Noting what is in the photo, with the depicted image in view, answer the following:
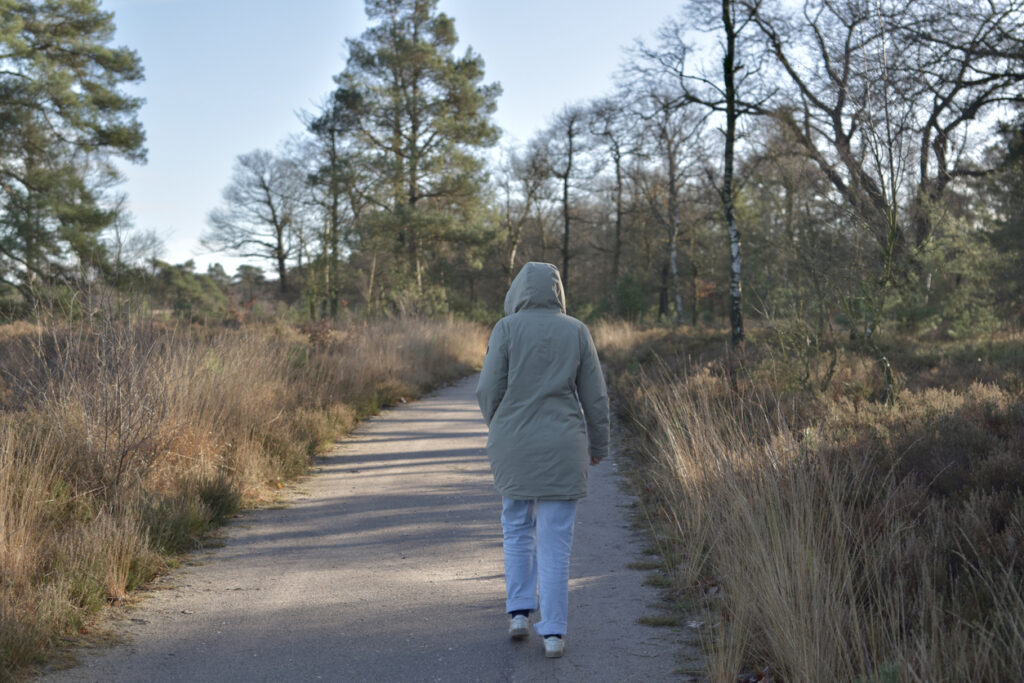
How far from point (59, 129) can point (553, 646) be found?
91.8ft

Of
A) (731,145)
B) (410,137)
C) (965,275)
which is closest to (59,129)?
(410,137)

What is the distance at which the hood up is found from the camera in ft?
13.7

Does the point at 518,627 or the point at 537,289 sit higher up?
the point at 537,289

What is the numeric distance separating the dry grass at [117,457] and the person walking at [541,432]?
2.38 m

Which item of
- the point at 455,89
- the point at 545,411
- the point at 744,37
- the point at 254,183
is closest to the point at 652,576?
the point at 545,411

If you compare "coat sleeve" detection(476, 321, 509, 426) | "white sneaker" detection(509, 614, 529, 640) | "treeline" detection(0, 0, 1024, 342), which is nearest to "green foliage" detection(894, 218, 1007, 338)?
"treeline" detection(0, 0, 1024, 342)

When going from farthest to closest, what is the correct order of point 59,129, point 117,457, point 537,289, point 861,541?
point 59,129 < point 117,457 < point 861,541 < point 537,289

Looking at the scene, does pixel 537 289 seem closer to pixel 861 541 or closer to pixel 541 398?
pixel 541 398

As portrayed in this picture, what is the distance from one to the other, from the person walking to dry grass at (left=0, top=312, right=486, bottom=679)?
7.81 ft

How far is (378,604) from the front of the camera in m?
4.76

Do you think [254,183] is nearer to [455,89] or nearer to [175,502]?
[455,89]

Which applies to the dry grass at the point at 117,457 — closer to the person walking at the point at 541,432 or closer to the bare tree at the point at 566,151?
the person walking at the point at 541,432

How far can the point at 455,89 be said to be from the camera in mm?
32688

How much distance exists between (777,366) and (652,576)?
704 centimetres
